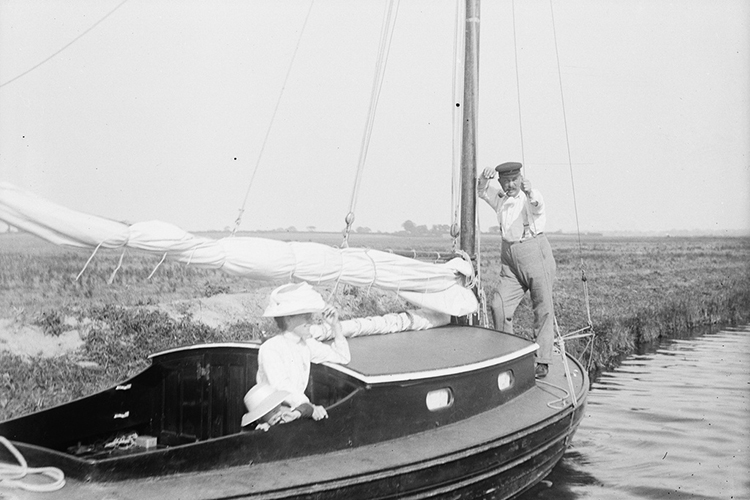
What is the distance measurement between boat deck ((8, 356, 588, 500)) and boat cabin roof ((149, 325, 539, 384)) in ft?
1.66

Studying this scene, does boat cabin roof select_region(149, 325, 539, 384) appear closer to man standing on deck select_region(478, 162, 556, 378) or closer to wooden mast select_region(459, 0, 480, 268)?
man standing on deck select_region(478, 162, 556, 378)

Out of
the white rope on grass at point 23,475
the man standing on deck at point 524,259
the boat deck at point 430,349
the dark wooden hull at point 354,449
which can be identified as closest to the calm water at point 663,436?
the dark wooden hull at point 354,449

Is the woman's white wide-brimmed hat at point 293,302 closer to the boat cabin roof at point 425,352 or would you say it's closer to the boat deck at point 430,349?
the boat cabin roof at point 425,352

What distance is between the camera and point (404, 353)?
6520mm

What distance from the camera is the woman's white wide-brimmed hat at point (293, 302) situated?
500cm

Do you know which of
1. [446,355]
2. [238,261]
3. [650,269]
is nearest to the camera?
[238,261]

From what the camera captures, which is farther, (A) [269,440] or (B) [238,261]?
(B) [238,261]

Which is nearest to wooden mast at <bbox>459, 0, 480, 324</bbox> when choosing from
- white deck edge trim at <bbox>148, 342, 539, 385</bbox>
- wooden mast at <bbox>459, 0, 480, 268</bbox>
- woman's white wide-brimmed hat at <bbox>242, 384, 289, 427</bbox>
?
wooden mast at <bbox>459, 0, 480, 268</bbox>

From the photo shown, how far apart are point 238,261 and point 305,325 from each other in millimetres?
837

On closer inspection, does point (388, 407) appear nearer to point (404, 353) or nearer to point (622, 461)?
point (404, 353)

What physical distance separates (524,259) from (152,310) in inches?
361

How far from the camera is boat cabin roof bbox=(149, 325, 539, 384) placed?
5.56 meters

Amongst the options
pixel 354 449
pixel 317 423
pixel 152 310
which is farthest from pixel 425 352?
pixel 152 310

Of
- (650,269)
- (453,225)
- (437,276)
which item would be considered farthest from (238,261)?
(650,269)
